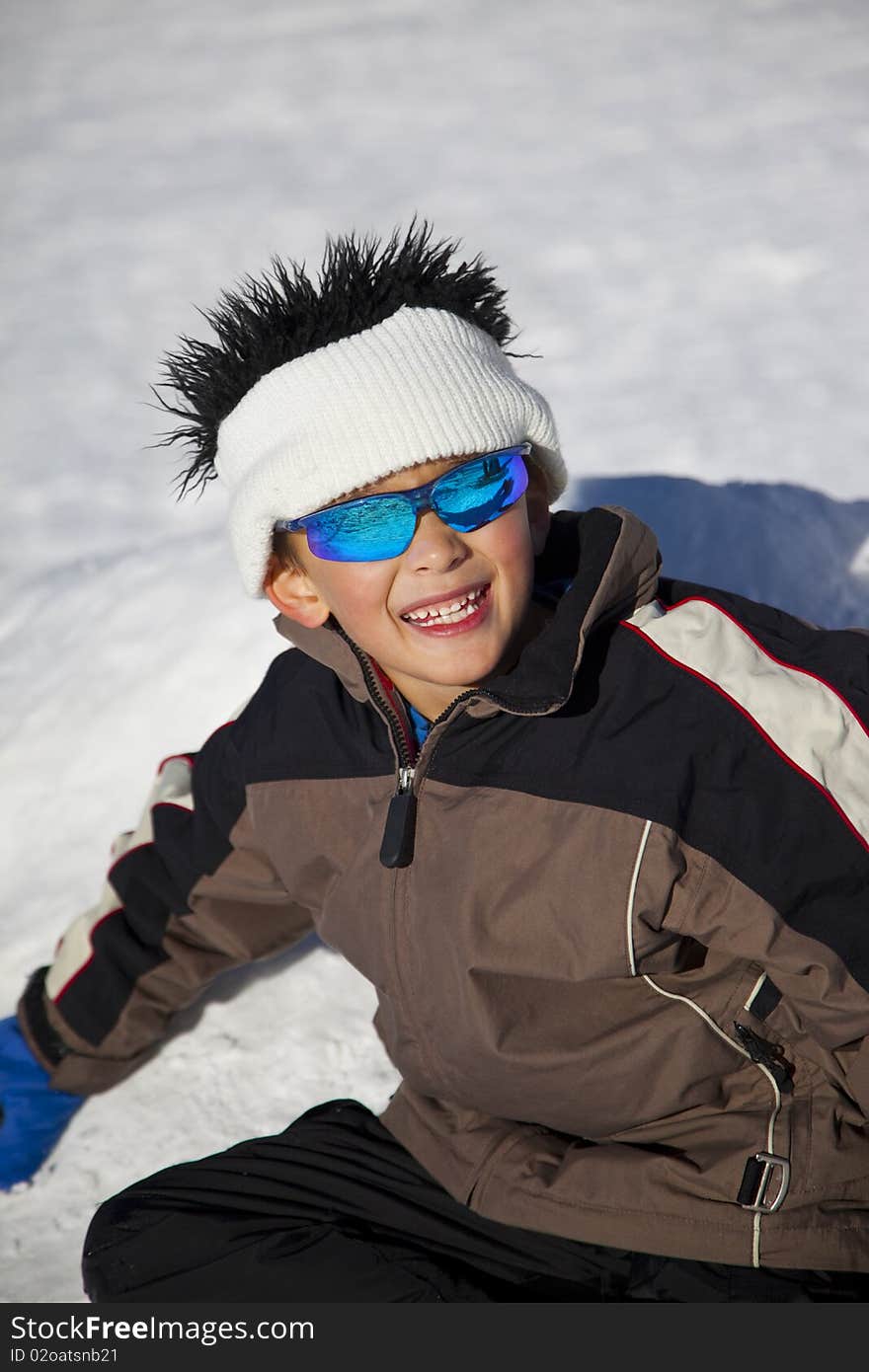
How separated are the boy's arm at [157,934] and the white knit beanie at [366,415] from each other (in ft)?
1.77

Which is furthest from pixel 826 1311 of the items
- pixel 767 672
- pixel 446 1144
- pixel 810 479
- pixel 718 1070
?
pixel 810 479

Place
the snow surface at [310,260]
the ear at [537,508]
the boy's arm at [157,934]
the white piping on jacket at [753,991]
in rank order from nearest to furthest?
1. the white piping on jacket at [753,991]
2. the ear at [537,508]
3. the boy's arm at [157,934]
4. the snow surface at [310,260]

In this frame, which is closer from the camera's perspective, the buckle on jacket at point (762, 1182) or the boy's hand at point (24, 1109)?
the buckle on jacket at point (762, 1182)

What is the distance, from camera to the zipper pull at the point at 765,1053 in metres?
1.47

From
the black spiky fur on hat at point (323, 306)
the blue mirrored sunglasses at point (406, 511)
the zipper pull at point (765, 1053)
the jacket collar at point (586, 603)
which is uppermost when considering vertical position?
the black spiky fur on hat at point (323, 306)

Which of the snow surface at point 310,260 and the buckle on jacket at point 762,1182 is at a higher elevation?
the snow surface at point 310,260

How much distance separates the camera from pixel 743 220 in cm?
391

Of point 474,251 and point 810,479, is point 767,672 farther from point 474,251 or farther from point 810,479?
point 474,251

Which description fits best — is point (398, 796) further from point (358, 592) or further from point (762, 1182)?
point (762, 1182)

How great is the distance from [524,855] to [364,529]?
1.36 feet

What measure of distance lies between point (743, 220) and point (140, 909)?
2926 millimetres

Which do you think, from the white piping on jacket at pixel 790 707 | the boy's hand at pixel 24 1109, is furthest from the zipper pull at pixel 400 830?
the boy's hand at pixel 24 1109

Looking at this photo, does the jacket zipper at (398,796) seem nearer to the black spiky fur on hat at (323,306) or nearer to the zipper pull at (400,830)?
the zipper pull at (400,830)

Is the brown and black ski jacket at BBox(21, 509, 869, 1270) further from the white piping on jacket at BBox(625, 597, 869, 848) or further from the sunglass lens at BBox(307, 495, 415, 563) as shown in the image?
the sunglass lens at BBox(307, 495, 415, 563)
